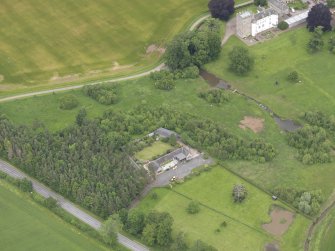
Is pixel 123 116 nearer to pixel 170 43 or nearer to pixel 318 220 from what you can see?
pixel 170 43

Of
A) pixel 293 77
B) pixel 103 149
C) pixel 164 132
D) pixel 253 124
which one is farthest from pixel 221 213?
pixel 293 77

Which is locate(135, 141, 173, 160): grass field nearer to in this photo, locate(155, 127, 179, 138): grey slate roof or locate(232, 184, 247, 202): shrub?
locate(155, 127, 179, 138): grey slate roof

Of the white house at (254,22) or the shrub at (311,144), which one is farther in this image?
the white house at (254,22)

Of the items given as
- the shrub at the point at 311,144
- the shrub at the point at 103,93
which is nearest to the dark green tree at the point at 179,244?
the shrub at the point at 311,144

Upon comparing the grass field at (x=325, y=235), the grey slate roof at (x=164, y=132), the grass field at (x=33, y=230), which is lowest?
the grass field at (x=325, y=235)

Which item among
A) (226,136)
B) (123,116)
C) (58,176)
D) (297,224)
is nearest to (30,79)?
(123,116)

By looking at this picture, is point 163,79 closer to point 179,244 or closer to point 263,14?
point 263,14

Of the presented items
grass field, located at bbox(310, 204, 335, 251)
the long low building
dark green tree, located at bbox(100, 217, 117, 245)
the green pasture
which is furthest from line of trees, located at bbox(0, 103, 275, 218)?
the long low building

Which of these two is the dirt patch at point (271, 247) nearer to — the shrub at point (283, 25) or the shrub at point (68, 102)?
the shrub at point (68, 102)
